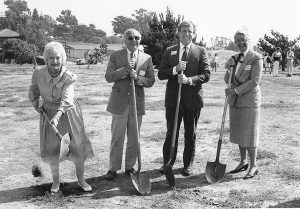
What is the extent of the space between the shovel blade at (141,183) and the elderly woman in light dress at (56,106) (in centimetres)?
56

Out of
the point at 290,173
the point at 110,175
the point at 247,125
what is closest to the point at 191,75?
the point at 247,125

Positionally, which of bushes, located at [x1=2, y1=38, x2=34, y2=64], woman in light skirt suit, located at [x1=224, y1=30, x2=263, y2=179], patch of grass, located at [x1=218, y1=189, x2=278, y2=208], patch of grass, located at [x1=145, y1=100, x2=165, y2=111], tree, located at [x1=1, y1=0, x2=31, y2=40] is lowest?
patch of grass, located at [x1=218, y1=189, x2=278, y2=208]

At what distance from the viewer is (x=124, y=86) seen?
532 cm

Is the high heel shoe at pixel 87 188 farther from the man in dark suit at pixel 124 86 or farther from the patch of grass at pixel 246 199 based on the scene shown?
the patch of grass at pixel 246 199

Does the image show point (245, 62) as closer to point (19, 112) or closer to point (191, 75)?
point (191, 75)

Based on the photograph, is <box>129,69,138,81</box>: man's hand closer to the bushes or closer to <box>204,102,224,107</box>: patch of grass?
<box>204,102,224,107</box>: patch of grass

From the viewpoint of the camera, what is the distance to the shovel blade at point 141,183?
4.91 meters

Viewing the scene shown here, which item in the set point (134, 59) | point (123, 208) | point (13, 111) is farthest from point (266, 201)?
point (13, 111)

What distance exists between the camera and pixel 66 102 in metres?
4.61

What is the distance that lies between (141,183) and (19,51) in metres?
45.3

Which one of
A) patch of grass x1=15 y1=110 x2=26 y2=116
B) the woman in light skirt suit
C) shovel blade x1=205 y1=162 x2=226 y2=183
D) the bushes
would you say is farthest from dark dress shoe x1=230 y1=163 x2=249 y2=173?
the bushes

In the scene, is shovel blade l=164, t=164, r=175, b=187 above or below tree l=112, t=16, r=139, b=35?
below

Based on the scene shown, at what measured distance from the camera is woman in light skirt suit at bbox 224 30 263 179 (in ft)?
17.5

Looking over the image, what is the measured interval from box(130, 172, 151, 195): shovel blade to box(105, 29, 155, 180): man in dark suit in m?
0.29
